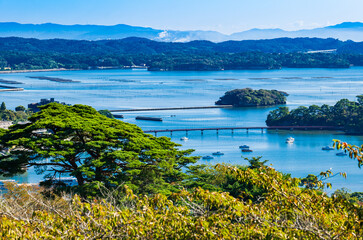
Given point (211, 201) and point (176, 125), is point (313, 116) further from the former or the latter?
point (211, 201)

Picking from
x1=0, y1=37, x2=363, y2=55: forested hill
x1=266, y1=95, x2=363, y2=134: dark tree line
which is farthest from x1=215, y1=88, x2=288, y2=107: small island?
x1=0, y1=37, x2=363, y2=55: forested hill

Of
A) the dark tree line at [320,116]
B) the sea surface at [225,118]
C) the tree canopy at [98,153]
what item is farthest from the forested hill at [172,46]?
the tree canopy at [98,153]

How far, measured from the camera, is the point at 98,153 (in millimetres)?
9086

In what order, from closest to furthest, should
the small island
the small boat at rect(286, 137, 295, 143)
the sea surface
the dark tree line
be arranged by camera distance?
the sea surface < the small boat at rect(286, 137, 295, 143) < the dark tree line < the small island

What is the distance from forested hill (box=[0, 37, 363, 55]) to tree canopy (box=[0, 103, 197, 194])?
4894 inches

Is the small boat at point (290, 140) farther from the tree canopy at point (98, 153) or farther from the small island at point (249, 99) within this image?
the tree canopy at point (98, 153)

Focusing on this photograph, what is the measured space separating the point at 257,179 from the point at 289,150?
23.6m

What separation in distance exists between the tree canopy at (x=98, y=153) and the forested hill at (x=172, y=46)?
408 feet

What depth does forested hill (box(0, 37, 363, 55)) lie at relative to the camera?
137750 millimetres

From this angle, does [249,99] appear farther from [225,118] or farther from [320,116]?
[320,116]

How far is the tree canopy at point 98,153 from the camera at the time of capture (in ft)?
28.3

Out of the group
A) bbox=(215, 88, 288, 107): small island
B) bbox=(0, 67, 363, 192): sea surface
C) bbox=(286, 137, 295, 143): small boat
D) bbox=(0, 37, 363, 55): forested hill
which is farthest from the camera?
bbox=(0, 37, 363, 55): forested hill

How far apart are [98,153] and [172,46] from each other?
135225 mm

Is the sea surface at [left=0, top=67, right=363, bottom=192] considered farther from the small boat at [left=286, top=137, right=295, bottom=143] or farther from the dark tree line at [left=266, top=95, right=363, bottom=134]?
the dark tree line at [left=266, top=95, right=363, bottom=134]
